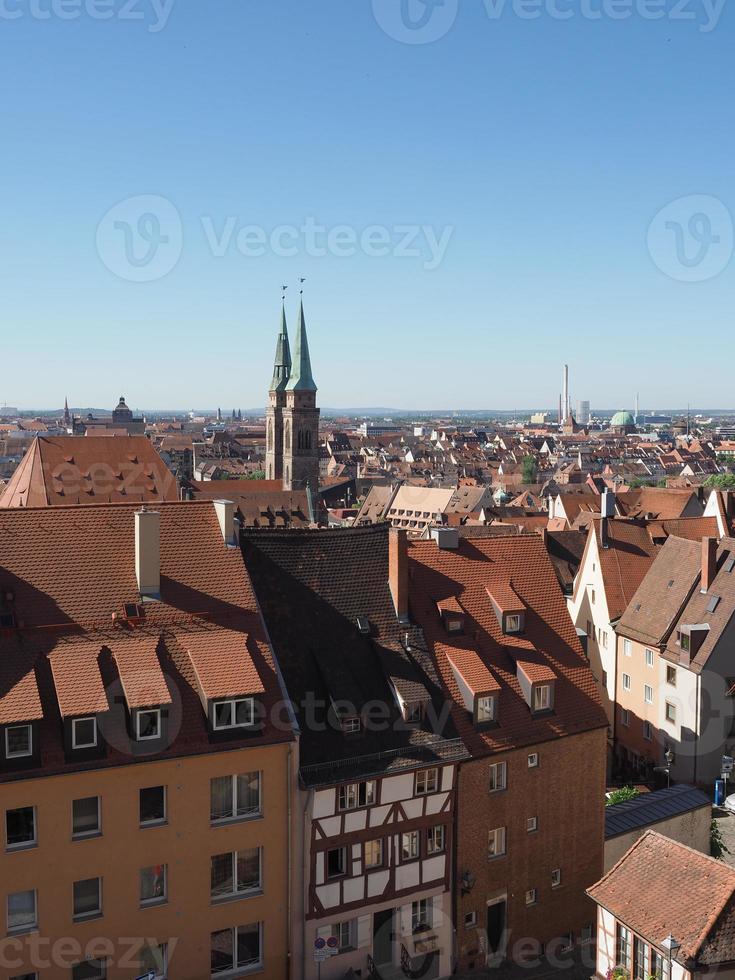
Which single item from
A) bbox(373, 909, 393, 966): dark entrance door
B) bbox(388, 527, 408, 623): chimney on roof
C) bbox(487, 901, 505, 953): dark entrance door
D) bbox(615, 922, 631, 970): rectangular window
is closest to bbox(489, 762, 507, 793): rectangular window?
bbox(487, 901, 505, 953): dark entrance door

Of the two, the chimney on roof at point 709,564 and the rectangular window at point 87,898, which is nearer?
the rectangular window at point 87,898

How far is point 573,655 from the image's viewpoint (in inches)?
1174

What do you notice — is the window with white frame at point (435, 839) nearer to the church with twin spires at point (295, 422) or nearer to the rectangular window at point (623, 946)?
the rectangular window at point (623, 946)

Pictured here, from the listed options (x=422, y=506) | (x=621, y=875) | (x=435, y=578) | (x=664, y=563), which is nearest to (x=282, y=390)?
(x=422, y=506)

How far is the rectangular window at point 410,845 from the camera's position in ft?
80.8

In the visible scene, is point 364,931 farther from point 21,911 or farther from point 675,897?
point 21,911

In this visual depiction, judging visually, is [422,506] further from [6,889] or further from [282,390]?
[6,889]

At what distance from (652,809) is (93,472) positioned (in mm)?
57473

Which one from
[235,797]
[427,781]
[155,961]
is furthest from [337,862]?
[155,961]

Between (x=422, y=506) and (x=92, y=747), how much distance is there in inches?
3408

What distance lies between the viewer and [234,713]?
22562mm

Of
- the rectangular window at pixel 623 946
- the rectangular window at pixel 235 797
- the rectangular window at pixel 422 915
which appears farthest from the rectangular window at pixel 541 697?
the rectangular window at pixel 235 797

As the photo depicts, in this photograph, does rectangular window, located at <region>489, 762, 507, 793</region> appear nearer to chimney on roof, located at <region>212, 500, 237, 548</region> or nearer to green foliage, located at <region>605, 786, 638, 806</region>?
green foliage, located at <region>605, 786, 638, 806</region>

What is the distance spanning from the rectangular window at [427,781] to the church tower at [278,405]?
4404 inches
